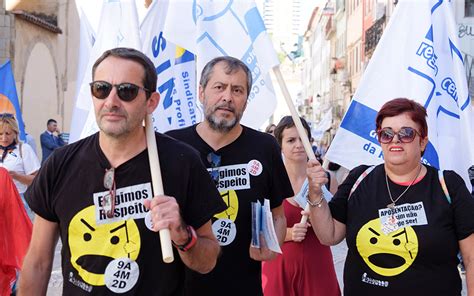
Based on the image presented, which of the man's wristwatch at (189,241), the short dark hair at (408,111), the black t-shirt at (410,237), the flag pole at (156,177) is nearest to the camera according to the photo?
the flag pole at (156,177)

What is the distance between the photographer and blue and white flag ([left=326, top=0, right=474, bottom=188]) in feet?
15.7

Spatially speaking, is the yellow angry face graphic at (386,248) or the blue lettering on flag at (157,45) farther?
the blue lettering on flag at (157,45)

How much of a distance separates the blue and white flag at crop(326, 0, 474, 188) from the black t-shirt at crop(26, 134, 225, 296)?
7.06 ft

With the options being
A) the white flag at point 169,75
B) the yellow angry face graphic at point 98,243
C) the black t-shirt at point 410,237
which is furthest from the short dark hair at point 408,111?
the white flag at point 169,75

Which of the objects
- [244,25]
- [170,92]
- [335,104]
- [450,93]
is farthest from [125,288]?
[335,104]

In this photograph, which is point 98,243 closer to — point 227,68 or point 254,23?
point 227,68

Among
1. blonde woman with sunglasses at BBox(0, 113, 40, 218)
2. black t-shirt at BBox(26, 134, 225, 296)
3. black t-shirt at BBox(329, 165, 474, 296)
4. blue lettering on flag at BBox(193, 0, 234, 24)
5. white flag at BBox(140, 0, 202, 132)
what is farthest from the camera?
blonde woman with sunglasses at BBox(0, 113, 40, 218)

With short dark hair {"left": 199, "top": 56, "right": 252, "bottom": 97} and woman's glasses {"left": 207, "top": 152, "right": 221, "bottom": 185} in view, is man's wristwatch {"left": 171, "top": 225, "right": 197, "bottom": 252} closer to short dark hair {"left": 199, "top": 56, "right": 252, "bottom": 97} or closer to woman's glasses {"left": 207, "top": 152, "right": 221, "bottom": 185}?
woman's glasses {"left": 207, "top": 152, "right": 221, "bottom": 185}

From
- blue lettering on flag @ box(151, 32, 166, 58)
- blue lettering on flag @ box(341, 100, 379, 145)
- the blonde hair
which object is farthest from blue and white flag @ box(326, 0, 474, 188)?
the blonde hair

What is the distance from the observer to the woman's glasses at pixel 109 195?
275 cm

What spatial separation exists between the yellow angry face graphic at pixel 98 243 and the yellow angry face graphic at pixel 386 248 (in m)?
1.34

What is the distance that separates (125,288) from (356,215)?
141 centimetres

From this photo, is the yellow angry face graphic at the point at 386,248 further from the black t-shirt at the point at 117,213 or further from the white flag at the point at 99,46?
the white flag at the point at 99,46

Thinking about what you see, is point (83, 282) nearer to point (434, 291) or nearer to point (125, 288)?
point (125, 288)
